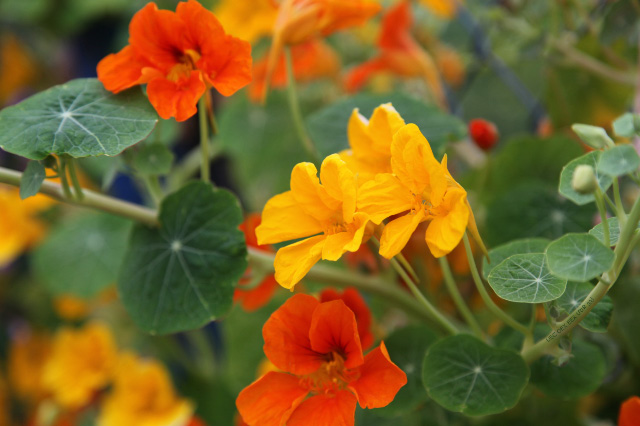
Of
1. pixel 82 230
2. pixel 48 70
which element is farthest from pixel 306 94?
pixel 48 70

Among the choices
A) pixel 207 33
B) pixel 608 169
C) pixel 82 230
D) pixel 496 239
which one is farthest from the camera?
pixel 82 230

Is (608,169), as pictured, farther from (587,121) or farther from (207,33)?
(587,121)

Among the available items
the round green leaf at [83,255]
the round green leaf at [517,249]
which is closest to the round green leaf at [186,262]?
the round green leaf at [517,249]

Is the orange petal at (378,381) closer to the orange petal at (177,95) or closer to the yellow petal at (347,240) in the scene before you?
the yellow petal at (347,240)

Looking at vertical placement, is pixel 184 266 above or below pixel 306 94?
above

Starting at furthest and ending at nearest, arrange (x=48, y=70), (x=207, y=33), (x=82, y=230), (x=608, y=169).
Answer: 1. (x=48, y=70)
2. (x=82, y=230)
3. (x=207, y=33)
4. (x=608, y=169)
